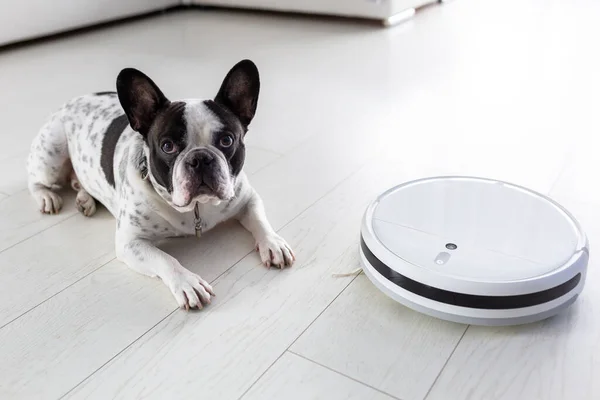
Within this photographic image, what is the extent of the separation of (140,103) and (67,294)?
1.80 ft

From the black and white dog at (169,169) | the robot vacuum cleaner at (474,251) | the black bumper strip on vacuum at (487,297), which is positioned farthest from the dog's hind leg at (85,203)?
the black bumper strip on vacuum at (487,297)

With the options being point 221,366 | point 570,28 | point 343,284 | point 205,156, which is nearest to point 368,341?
point 343,284

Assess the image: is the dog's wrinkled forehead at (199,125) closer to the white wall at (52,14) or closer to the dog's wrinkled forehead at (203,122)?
the dog's wrinkled forehead at (203,122)

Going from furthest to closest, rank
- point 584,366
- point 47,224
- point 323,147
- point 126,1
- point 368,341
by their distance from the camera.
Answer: point 126,1 < point 323,147 < point 47,224 < point 368,341 < point 584,366

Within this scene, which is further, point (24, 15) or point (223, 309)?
point (24, 15)

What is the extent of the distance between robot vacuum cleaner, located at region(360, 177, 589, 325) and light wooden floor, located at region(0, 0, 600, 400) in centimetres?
7

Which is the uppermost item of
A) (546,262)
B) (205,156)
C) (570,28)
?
(205,156)

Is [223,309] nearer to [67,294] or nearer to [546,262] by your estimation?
[67,294]

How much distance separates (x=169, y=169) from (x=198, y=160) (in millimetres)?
93

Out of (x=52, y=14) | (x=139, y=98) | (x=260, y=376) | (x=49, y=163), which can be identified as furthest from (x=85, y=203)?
(x=52, y=14)

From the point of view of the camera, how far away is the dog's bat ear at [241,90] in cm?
161

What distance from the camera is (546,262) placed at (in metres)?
1.44

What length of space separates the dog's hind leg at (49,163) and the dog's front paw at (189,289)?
71 cm

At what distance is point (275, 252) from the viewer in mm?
1710
